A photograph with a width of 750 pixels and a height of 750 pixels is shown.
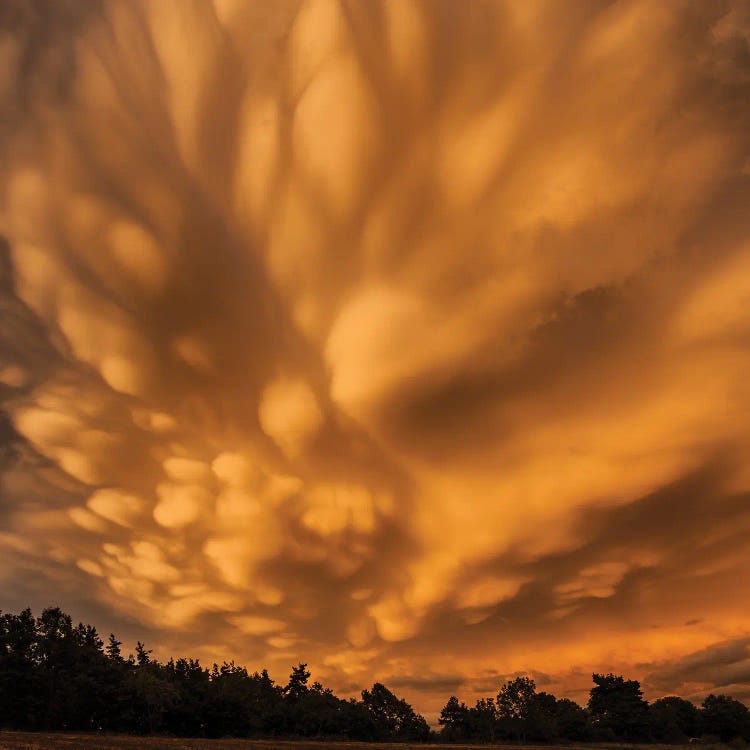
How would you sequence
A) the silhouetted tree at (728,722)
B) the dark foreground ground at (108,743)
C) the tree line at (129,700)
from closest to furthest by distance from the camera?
the dark foreground ground at (108,743), the tree line at (129,700), the silhouetted tree at (728,722)

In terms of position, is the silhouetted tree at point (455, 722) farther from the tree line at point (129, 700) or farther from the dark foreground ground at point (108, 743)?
the dark foreground ground at point (108, 743)

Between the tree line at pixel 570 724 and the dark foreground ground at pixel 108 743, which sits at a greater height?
the tree line at pixel 570 724

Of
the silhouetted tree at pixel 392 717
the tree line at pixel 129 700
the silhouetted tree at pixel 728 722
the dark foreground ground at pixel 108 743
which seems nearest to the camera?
the dark foreground ground at pixel 108 743

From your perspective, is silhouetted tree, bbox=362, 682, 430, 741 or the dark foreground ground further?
silhouetted tree, bbox=362, 682, 430, 741

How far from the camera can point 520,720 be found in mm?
181625

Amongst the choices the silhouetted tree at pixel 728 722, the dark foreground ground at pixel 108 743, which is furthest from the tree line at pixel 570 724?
the dark foreground ground at pixel 108 743

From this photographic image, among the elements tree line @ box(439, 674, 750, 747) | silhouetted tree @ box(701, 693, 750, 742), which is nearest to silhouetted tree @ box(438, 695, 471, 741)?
tree line @ box(439, 674, 750, 747)

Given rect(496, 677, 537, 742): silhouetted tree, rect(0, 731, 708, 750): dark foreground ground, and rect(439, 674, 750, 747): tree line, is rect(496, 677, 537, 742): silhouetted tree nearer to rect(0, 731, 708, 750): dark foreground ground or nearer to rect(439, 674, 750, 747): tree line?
rect(439, 674, 750, 747): tree line

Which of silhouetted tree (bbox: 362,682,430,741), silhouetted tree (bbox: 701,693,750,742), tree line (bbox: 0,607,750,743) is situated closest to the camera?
tree line (bbox: 0,607,750,743)

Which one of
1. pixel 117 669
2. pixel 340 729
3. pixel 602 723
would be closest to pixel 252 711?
pixel 340 729

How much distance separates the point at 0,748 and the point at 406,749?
79.8 m

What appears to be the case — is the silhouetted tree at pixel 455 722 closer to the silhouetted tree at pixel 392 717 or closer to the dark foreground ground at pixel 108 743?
the silhouetted tree at pixel 392 717

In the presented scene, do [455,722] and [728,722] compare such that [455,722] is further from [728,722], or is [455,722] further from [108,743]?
[108,743]

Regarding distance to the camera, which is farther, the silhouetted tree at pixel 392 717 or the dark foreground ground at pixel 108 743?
the silhouetted tree at pixel 392 717
